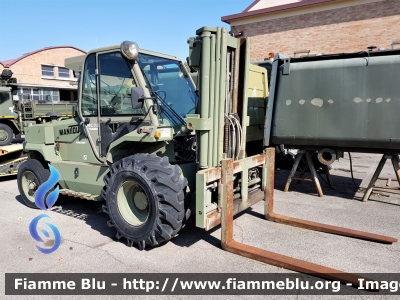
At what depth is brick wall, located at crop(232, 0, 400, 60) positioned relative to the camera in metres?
12.7

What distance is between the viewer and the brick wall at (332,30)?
12.7 m

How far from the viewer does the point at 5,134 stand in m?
15.3

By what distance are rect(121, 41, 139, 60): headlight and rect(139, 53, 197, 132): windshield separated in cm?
22

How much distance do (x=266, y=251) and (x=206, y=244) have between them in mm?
734

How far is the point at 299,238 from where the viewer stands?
164 inches

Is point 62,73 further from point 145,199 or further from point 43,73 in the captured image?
point 145,199

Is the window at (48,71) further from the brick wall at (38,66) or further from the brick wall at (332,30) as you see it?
the brick wall at (332,30)

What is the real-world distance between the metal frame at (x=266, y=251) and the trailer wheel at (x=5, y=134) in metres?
14.5

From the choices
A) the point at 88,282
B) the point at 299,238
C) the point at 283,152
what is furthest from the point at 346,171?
the point at 88,282

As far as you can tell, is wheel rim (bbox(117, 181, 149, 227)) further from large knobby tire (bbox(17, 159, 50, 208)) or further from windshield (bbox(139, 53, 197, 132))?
large knobby tire (bbox(17, 159, 50, 208))

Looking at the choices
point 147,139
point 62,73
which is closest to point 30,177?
point 147,139

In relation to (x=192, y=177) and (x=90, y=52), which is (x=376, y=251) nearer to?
(x=192, y=177)
